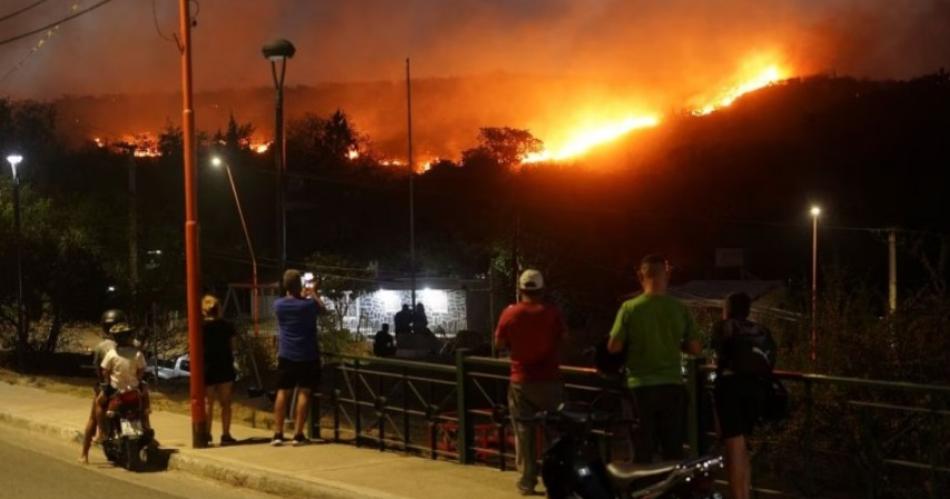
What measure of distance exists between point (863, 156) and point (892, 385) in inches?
2231

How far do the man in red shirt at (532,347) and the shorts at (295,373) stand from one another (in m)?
3.52

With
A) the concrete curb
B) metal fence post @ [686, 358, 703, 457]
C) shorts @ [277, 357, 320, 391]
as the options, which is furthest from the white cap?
shorts @ [277, 357, 320, 391]

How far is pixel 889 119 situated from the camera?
6081 centimetres

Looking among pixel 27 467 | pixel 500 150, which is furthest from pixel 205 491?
pixel 500 150

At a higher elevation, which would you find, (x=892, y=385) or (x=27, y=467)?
(x=892, y=385)

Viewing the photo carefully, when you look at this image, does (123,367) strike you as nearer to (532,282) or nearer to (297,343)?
(297,343)

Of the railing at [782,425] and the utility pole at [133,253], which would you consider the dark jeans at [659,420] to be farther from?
the utility pole at [133,253]

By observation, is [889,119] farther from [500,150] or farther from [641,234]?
[500,150]

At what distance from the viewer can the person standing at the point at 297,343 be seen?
11.4 m

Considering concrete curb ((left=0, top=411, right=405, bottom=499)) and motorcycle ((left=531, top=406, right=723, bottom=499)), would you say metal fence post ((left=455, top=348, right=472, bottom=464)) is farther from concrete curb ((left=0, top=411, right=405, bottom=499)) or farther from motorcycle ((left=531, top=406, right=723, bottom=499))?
motorcycle ((left=531, top=406, right=723, bottom=499))

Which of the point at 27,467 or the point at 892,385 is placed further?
the point at 27,467

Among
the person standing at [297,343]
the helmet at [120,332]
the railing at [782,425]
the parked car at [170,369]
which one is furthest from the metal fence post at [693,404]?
the parked car at [170,369]

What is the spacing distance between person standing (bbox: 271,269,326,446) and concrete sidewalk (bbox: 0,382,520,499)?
636 mm

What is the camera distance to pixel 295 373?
11531 millimetres
